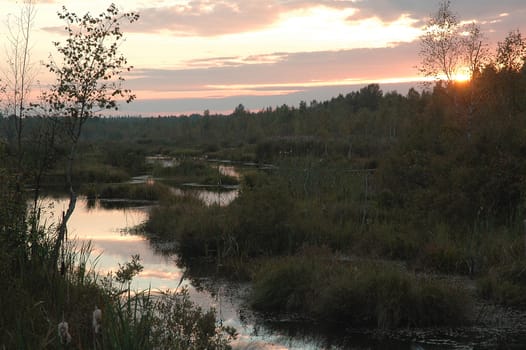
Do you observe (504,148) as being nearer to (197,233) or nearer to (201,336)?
(197,233)

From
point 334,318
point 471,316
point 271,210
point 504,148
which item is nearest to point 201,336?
point 334,318

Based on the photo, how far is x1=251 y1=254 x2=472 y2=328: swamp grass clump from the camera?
396 inches

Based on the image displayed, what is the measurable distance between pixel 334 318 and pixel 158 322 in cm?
430

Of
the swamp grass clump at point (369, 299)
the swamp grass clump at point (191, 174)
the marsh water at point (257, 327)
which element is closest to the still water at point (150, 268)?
the marsh water at point (257, 327)

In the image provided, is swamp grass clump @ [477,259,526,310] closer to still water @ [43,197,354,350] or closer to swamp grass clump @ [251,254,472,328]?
swamp grass clump @ [251,254,472,328]

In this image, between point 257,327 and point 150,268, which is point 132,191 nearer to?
point 150,268

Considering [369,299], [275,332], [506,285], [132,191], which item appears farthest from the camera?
[132,191]

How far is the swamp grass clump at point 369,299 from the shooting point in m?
10.1

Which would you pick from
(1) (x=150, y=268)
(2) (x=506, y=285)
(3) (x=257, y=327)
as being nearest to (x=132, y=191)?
(1) (x=150, y=268)

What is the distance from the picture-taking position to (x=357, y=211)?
18109mm

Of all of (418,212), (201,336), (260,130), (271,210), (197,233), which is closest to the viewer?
(201,336)

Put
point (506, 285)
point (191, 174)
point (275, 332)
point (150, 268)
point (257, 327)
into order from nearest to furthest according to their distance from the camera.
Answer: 1. point (275, 332)
2. point (257, 327)
3. point (506, 285)
4. point (150, 268)
5. point (191, 174)

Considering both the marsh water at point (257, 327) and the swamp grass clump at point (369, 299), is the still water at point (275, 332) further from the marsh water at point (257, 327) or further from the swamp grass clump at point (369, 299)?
the swamp grass clump at point (369, 299)

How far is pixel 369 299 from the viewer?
33.3ft
